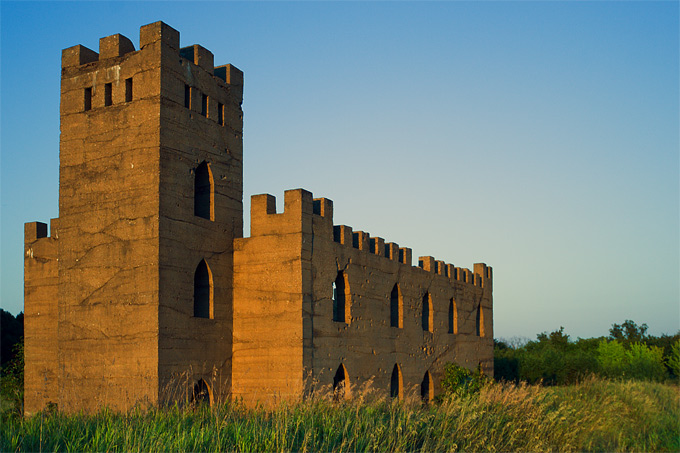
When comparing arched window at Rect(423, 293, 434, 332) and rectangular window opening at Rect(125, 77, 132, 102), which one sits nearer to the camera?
rectangular window opening at Rect(125, 77, 132, 102)

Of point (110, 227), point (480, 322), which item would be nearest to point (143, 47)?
point (110, 227)

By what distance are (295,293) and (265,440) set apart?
8.06 m

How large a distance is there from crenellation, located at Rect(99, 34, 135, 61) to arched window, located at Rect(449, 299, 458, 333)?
48.0 feet

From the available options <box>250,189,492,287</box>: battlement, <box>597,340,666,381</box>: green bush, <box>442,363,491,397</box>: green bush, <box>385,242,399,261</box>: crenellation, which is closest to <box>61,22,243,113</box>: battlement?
<box>250,189,492,287</box>: battlement

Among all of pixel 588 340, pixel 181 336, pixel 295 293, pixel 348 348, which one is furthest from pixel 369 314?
pixel 588 340

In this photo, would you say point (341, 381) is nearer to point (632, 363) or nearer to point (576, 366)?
point (576, 366)

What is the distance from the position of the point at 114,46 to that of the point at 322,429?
11804 mm

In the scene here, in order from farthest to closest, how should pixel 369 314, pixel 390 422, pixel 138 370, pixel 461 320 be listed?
pixel 461 320 → pixel 369 314 → pixel 138 370 → pixel 390 422

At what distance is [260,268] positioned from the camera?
17.0 m

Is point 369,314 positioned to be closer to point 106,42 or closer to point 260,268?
point 260,268

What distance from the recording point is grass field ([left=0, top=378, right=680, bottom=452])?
813 centimetres

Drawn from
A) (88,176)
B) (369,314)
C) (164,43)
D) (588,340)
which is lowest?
(588,340)

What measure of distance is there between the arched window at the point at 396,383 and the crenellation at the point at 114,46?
11.8 metres

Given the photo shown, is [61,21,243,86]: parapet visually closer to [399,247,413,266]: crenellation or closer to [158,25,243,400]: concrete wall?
[158,25,243,400]: concrete wall
